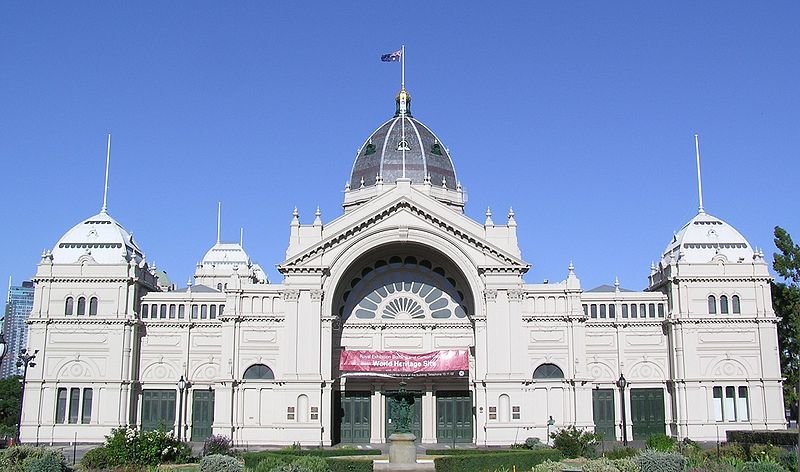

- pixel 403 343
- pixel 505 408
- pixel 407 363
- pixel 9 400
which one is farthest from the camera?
pixel 9 400

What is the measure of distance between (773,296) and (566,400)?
18.5 meters

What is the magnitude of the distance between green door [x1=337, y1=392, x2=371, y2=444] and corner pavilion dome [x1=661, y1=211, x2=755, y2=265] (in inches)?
971

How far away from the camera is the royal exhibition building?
61094mm

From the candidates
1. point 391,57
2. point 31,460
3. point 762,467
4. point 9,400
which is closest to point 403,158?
point 391,57

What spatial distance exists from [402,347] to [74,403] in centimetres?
→ 2300

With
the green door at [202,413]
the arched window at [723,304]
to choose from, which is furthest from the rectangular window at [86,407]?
the arched window at [723,304]

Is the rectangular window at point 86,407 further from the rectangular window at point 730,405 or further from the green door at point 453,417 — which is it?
the rectangular window at point 730,405

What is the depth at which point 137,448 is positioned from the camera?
37.9 metres

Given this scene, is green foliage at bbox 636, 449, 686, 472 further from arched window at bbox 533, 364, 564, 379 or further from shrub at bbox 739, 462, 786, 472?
arched window at bbox 533, 364, 564, 379

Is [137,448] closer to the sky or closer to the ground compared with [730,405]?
closer to the ground

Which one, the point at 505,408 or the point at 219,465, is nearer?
the point at 219,465

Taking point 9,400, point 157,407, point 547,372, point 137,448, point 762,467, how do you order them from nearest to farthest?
1. point 762,467
2. point 137,448
3. point 547,372
4. point 157,407
5. point 9,400

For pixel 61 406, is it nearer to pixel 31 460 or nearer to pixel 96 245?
pixel 96 245

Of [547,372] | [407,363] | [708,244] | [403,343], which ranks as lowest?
[547,372]
